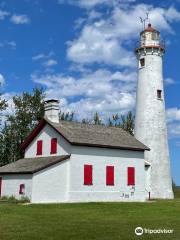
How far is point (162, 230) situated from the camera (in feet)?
50.3

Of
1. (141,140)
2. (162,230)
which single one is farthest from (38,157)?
(162,230)

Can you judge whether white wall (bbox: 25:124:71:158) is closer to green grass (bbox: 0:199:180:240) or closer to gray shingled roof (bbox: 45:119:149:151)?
gray shingled roof (bbox: 45:119:149:151)

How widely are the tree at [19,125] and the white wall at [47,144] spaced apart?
461 inches

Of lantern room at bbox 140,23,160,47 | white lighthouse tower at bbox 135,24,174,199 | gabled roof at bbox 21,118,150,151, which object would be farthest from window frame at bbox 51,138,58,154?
lantern room at bbox 140,23,160,47

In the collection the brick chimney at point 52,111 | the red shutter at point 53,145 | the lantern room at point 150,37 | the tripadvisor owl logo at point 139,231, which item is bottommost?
the tripadvisor owl logo at point 139,231

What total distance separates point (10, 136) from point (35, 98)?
485 centimetres

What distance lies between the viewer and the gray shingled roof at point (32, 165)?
29.3 metres

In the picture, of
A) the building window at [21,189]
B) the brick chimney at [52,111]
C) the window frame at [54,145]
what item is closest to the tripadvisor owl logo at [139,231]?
the building window at [21,189]

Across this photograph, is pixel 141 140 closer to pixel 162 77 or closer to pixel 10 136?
pixel 162 77

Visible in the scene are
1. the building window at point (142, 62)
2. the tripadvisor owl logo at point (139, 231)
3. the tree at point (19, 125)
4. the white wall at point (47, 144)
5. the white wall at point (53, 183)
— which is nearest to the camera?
the tripadvisor owl logo at point (139, 231)

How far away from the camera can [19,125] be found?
4662cm

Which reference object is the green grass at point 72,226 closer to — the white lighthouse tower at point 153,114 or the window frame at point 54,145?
the window frame at point 54,145

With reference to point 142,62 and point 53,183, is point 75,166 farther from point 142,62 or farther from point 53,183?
point 142,62

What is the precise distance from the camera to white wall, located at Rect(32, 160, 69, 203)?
29.1m
